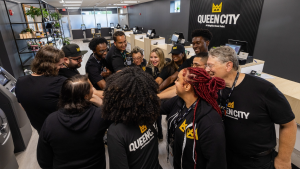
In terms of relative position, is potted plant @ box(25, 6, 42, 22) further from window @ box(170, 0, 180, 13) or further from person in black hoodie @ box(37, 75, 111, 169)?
window @ box(170, 0, 180, 13)

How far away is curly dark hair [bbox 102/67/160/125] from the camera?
85 cm

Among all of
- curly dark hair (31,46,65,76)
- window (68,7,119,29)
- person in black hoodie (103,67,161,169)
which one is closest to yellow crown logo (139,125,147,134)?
person in black hoodie (103,67,161,169)

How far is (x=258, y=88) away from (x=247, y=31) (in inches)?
141

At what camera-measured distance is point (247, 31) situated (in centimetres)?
393

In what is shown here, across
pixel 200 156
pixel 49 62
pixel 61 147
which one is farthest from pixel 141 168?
pixel 49 62

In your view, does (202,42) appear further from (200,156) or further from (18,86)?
(18,86)

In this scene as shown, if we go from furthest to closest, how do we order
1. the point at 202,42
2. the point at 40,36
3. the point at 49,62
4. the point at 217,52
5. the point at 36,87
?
the point at 40,36 → the point at 202,42 → the point at 49,62 → the point at 36,87 → the point at 217,52

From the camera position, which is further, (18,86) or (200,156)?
(18,86)

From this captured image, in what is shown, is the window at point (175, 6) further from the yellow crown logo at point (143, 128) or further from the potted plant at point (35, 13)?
the yellow crown logo at point (143, 128)

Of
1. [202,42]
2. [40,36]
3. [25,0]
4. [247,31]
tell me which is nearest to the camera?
[202,42]

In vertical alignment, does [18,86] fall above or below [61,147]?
above

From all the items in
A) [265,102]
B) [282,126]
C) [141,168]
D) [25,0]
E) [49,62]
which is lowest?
[141,168]

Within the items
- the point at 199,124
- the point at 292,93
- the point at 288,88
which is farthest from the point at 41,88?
the point at 288,88

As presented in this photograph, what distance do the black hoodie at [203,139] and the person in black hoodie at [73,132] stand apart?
0.53m
